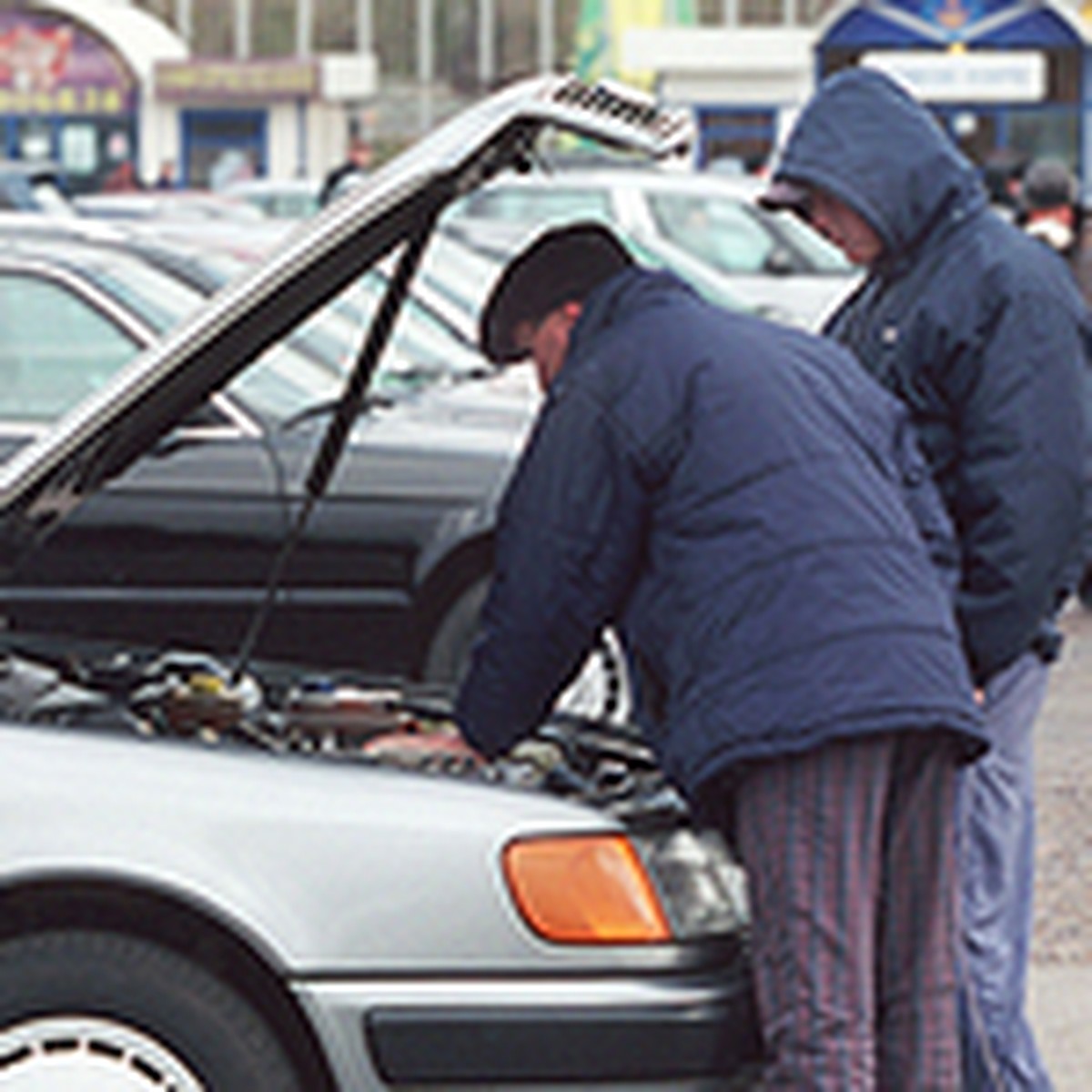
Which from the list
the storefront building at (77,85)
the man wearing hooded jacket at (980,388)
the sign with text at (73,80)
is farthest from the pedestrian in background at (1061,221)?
the sign with text at (73,80)

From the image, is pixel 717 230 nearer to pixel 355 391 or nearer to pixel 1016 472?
pixel 355 391

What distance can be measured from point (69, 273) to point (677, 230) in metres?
10.2

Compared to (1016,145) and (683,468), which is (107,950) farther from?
(1016,145)

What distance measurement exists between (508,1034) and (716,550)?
2.36 feet

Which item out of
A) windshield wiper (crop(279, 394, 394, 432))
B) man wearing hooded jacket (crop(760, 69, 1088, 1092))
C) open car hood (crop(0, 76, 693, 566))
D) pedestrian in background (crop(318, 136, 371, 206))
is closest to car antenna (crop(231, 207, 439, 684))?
open car hood (crop(0, 76, 693, 566))

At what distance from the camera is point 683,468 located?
3842 mm

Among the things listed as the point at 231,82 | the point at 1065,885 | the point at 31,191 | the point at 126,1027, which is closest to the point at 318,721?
the point at 126,1027

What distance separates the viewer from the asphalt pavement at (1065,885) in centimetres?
546

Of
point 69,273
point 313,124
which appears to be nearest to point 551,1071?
point 69,273

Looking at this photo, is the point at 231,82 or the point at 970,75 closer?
the point at 970,75

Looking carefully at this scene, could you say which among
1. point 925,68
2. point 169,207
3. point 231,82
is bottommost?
point 231,82

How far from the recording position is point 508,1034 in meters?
3.77

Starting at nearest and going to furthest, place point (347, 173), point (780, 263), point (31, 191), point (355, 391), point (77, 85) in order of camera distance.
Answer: point (355, 391), point (780, 263), point (31, 191), point (347, 173), point (77, 85)

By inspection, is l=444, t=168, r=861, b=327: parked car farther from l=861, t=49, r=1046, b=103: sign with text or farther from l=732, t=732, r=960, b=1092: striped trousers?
l=861, t=49, r=1046, b=103: sign with text
